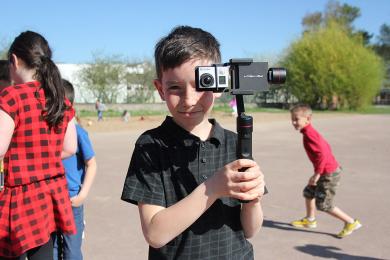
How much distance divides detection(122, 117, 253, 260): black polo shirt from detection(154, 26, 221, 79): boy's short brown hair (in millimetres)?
247

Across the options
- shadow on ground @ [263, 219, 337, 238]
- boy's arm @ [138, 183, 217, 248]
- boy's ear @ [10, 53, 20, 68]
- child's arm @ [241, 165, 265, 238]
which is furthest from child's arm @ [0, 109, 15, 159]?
shadow on ground @ [263, 219, 337, 238]

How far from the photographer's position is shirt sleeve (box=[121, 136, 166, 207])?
1.57 meters

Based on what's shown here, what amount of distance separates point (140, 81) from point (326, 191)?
37.4 metres

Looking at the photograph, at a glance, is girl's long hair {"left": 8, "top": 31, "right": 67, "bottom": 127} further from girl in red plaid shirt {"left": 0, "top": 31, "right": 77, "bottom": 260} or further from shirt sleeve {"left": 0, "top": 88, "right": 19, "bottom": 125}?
shirt sleeve {"left": 0, "top": 88, "right": 19, "bottom": 125}

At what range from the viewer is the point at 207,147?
167cm

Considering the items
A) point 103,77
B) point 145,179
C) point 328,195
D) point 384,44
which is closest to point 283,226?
point 328,195

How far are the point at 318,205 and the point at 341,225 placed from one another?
1.55 ft

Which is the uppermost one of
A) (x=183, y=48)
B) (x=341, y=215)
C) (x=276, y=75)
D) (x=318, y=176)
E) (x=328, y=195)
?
(x=183, y=48)

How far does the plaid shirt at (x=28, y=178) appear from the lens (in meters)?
2.12

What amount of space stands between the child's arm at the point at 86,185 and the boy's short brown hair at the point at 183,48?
1.61 meters

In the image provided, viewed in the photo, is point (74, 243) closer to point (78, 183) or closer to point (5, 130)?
point (78, 183)

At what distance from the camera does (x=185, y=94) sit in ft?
4.91

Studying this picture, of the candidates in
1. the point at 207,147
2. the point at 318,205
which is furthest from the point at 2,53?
the point at 207,147

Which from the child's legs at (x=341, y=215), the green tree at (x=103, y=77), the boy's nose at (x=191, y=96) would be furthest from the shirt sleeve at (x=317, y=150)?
the green tree at (x=103, y=77)
